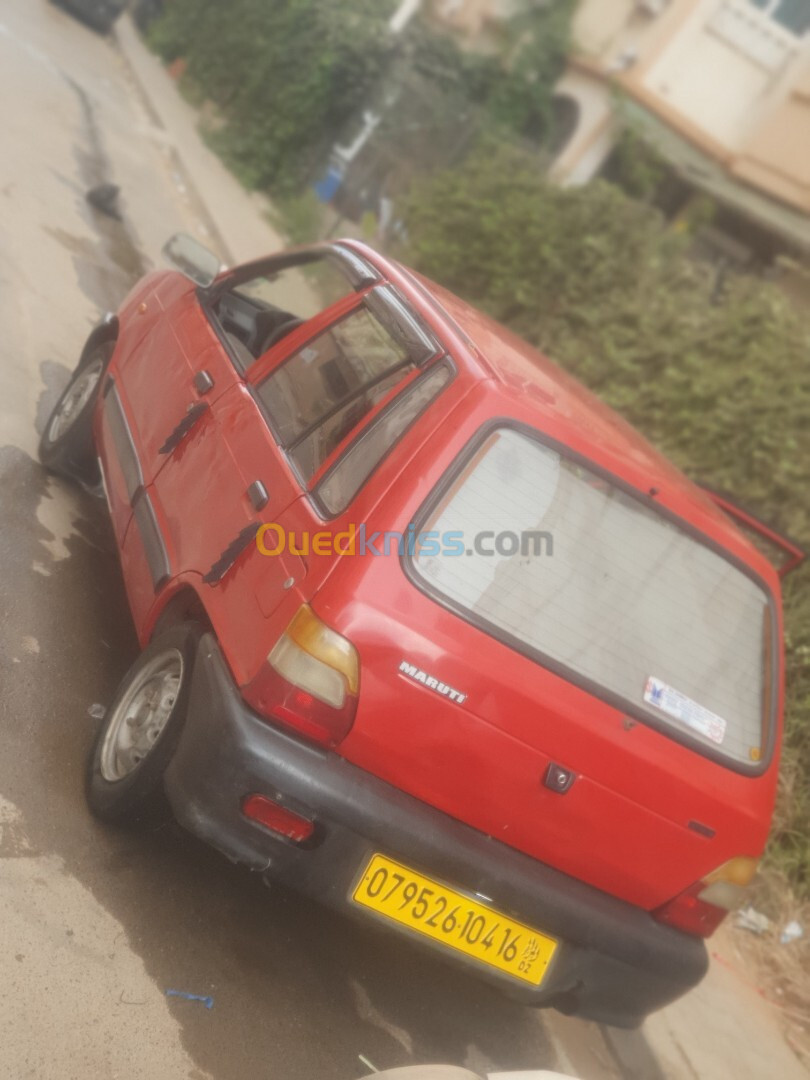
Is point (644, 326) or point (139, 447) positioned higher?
point (644, 326)

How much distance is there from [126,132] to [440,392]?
1314cm

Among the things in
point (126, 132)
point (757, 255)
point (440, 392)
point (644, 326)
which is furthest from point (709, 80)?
point (440, 392)

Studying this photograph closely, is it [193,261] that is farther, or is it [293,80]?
[293,80]

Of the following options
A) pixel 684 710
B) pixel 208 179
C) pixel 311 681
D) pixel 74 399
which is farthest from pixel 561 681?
pixel 208 179

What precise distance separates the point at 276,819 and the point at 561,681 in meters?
0.84

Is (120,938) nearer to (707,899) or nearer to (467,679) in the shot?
(467,679)

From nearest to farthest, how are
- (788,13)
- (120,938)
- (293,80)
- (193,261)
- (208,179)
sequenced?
1. (120,938)
2. (193,261)
3. (208,179)
4. (788,13)
5. (293,80)

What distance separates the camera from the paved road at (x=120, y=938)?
8.79 feet

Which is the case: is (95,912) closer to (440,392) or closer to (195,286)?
(440,392)

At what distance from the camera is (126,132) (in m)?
14.4

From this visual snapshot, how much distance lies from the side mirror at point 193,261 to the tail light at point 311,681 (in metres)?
2.35

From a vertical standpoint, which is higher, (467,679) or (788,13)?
(788,13)

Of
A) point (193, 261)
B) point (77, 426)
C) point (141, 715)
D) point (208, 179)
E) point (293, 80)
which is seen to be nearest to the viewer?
point (141, 715)

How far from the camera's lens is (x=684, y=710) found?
2.97 meters
